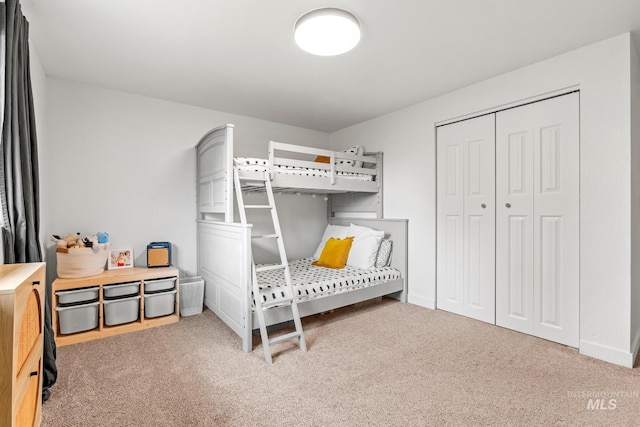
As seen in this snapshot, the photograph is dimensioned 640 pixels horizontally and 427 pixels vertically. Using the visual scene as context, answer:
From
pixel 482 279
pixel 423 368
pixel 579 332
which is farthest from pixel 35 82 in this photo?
pixel 579 332

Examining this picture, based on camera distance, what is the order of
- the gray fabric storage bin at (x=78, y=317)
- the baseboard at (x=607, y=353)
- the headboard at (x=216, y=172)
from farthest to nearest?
1. the headboard at (x=216, y=172)
2. the gray fabric storage bin at (x=78, y=317)
3. the baseboard at (x=607, y=353)

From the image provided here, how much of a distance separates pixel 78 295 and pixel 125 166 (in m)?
1.32

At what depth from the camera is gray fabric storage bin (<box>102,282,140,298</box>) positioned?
2736mm

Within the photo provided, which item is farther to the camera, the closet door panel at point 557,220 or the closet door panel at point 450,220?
the closet door panel at point 450,220

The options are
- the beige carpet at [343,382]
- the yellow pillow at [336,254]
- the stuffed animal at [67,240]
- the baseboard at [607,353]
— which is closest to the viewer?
the beige carpet at [343,382]

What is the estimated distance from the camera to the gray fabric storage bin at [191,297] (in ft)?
10.6

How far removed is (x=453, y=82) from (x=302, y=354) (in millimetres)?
2789

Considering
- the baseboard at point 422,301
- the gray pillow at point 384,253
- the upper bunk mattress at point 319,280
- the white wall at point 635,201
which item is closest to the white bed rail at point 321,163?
the gray pillow at point 384,253

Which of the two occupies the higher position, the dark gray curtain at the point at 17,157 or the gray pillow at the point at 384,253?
the dark gray curtain at the point at 17,157

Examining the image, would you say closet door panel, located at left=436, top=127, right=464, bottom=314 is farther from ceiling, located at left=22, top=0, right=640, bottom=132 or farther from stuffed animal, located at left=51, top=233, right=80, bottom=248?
stuffed animal, located at left=51, top=233, right=80, bottom=248

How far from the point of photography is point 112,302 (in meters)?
2.74

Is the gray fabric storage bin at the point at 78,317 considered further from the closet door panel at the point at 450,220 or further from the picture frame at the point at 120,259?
the closet door panel at the point at 450,220

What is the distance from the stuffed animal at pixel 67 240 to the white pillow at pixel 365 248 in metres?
2.70

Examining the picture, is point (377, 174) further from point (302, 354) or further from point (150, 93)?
point (150, 93)
